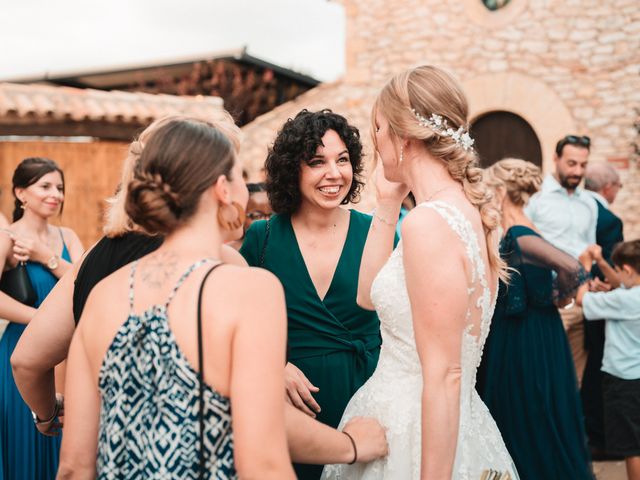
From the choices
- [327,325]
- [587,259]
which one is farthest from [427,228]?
[587,259]

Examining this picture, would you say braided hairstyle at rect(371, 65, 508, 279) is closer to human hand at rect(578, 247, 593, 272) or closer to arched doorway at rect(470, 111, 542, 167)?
human hand at rect(578, 247, 593, 272)

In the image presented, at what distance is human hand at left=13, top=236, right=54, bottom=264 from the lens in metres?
3.79

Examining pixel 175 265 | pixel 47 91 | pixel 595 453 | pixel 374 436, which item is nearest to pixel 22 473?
pixel 374 436

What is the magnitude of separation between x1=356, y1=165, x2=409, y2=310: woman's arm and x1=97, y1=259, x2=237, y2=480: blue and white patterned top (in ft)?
3.86

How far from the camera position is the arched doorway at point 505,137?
34.8ft

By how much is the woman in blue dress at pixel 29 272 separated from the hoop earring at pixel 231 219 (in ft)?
8.30

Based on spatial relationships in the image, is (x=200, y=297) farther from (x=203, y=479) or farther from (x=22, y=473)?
(x=22, y=473)

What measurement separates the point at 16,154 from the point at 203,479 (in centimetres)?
697

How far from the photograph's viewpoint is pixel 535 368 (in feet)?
14.2

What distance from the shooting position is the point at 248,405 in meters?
1.40

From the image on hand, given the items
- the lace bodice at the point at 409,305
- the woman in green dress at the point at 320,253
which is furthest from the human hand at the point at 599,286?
the lace bodice at the point at 409,305

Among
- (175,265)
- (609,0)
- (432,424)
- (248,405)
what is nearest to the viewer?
(248,405)

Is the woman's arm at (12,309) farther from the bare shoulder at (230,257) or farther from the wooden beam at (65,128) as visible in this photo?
the wooden beam at (65,128)

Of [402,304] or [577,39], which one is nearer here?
[402,304]
